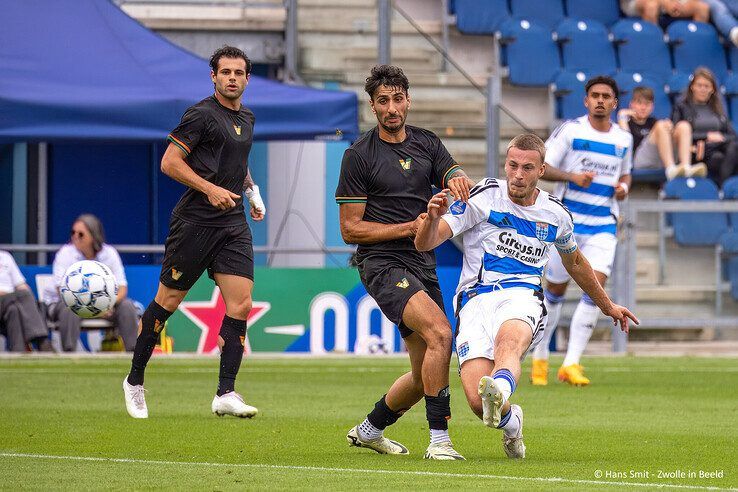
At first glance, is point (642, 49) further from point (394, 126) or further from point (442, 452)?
point (442, 452)

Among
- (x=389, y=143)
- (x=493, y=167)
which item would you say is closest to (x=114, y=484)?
(x=389, y=143)

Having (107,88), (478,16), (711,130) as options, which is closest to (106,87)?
(107,88)

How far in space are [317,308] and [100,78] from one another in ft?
11.3

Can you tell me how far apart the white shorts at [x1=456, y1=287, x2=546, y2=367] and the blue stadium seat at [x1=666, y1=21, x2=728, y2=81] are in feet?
48.6

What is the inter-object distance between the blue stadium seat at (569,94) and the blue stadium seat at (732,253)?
11.9 feet

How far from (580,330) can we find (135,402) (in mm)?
4856

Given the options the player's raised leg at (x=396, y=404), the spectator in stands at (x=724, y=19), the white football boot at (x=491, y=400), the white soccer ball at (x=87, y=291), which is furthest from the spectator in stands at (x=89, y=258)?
the spectator in stands at (x=724, y=19)

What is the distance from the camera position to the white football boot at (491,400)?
6.82m

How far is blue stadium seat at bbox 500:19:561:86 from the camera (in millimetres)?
20734

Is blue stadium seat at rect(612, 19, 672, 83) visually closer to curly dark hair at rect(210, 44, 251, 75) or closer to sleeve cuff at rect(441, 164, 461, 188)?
curly dark hair at rect(210, 44, 251, 75)

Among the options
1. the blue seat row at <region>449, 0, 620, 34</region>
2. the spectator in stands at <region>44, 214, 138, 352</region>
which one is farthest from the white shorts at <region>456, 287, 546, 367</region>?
the blue seat row at <region>449, 0, 620, 34</region>

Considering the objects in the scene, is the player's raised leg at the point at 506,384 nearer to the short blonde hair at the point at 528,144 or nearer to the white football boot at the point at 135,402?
the short blonde hair at the point at 528,144

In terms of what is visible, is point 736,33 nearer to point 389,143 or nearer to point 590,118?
point 590,118

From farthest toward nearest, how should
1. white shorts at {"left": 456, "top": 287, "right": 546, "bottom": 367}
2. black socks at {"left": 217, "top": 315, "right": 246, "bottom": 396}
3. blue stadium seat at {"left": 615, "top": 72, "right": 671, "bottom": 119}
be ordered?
blue stadium seat at {"left": 615, "top": 72, "right": 671, "bottom": 119} < black socks at {"left": 217, "top": 315, "right": 246, "bottom": 396} < white shorts at {"left": 456, "top": 287, "right": 546, "bottom": 367}
